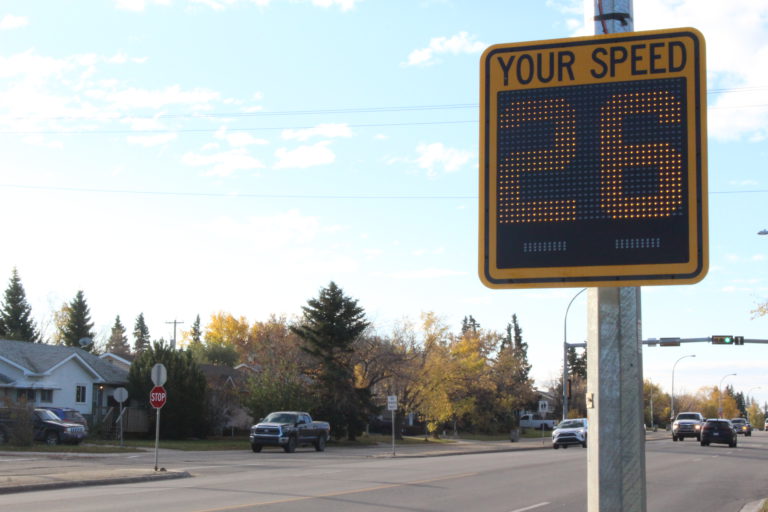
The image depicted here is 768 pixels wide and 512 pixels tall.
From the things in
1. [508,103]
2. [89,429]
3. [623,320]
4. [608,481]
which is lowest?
[89,429]

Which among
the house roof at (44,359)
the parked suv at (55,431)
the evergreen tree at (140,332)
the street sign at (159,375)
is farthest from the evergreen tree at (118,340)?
the street sign at (159,375)

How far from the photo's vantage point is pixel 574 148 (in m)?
3.47

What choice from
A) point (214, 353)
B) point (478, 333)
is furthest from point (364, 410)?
point (214, 353)

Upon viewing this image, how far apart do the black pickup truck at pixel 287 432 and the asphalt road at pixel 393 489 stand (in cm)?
788

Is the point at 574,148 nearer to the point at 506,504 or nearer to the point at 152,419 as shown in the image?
the point at 506,504

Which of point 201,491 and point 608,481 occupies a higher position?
point 608,481

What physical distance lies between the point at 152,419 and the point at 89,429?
3427 millimetres

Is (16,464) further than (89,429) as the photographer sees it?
No

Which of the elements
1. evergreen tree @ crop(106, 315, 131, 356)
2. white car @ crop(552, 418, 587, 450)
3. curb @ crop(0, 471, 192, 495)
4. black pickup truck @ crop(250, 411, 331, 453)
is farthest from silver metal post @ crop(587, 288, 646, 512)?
evergreen tree @ crop(106, 315, 131, 356)

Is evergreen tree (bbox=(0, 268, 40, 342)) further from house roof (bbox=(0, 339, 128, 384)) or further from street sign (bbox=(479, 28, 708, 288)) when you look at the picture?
street sign (bbox=(479, 28, 708, 288))

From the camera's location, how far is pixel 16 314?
283ft

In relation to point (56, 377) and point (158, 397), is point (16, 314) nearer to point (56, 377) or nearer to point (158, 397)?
point (56, 377)

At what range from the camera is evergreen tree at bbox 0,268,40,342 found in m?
84.7

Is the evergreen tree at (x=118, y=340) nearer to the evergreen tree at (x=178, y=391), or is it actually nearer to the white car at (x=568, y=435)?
the evergreen tree at (x=178, y=391)
